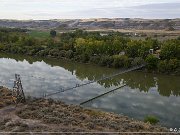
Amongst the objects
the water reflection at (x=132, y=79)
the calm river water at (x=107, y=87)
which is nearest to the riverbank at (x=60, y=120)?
the calm river water at (x=107, y=87)

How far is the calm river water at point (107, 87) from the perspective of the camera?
58.5 feet

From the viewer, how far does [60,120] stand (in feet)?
46.0

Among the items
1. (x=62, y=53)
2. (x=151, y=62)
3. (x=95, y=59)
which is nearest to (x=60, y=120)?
(x=151, y=62)

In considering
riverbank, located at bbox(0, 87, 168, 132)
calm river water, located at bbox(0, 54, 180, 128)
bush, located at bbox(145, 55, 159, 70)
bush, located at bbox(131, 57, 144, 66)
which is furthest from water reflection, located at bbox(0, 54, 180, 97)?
riverbank, located at bbox(0, 87, 168, 132)

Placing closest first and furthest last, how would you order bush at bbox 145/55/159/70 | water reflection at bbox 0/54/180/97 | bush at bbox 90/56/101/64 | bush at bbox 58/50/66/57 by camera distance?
water reflection at bbox 0/54/180/97
bush at bbox 145/55/159/70
bush at bbox 90/56/101/64
bush at bbox 58/50/66/57

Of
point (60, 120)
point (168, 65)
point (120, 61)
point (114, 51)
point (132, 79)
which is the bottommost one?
point (132, 79)

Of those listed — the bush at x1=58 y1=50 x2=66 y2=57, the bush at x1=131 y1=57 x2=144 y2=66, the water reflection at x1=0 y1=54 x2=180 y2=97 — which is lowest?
the water reflection at x1=0 y1=54 x2=180 y2=97

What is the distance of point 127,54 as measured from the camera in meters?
32.4

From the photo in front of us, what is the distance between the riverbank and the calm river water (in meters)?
1.98

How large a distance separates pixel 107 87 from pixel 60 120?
9511 millimetres

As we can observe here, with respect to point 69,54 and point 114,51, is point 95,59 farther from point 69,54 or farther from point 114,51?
point 69,54

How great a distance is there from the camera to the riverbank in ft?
43.6

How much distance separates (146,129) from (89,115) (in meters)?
2.99

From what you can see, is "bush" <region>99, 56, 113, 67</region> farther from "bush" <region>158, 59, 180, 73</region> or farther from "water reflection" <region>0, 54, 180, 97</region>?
"bush" <region>158, 59, 180, 73</region>
